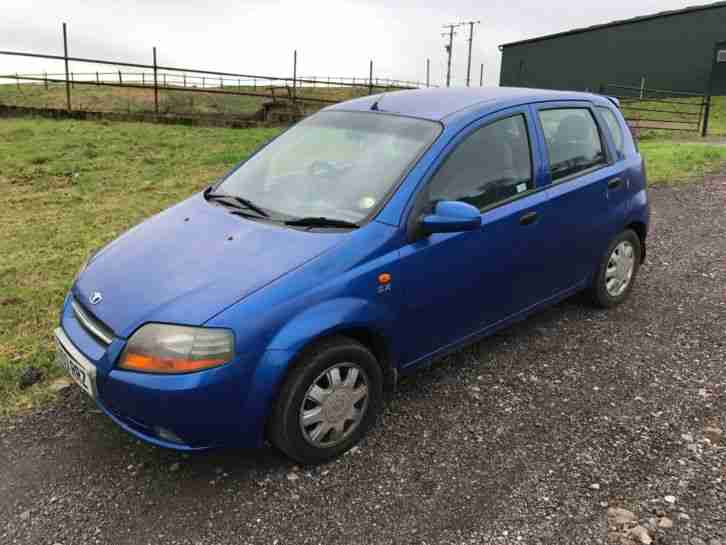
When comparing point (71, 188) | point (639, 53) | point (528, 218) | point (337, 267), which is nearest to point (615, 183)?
point (528, 218)

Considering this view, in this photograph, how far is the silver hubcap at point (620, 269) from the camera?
4.70 metres

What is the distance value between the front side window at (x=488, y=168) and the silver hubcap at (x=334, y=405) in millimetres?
1017

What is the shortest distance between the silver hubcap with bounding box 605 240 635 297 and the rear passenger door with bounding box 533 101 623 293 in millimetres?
228

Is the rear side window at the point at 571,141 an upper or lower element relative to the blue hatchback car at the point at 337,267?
upper

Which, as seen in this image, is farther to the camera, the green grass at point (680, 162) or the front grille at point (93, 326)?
the green grass at point (680, 162)

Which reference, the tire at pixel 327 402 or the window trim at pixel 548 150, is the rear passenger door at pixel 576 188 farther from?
the tire at pixel 327 402

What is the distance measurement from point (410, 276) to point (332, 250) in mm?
458

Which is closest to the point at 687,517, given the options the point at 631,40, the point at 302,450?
the point at 302,450

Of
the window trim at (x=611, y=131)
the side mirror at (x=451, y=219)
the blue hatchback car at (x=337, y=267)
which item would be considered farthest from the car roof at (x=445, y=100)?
the side mirror at (x=451, y=219)

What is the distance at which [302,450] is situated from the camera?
2893 mm

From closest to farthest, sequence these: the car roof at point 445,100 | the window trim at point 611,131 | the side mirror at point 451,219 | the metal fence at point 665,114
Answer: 1. the side mirror at point 451,219
2. the car roof at point 445,100
3. the window trim at point 611,131
4. the metal fence at point 665,114

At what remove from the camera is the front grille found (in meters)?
2.78

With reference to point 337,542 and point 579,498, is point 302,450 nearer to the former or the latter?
point 337,542

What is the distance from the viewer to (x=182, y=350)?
8.50 ft
